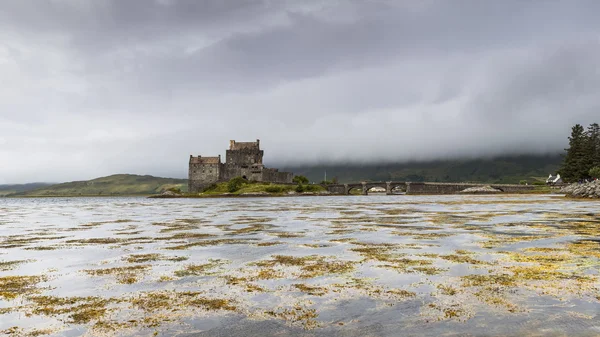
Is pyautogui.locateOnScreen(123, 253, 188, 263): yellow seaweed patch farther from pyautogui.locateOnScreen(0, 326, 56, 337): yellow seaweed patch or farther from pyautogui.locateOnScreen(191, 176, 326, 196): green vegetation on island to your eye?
pyautogui.locateOnScreen(191, 176, 326, 196): green vegetation on island

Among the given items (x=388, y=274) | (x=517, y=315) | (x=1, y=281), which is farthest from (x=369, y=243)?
(x=1, y=281)

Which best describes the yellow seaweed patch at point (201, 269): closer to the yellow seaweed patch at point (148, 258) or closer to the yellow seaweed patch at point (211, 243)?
the yellow seaweed patch at point (148, 258)

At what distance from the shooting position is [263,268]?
16125mm

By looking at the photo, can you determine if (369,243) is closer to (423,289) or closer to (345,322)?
(423,289)

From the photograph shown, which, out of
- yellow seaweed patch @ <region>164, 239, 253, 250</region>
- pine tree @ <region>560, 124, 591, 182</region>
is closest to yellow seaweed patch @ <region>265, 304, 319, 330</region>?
yellow seaweed patch @ <region>164, 239, 253, 250</region>

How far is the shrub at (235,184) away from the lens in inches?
7215

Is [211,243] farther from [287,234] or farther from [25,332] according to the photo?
[25,332]

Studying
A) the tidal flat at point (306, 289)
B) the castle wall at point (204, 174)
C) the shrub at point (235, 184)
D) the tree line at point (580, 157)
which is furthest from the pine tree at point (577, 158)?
the tidal flat at point (306, 289)

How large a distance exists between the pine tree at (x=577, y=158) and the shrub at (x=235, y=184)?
5560 inches

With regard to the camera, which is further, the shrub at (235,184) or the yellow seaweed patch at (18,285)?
the shrub at (235,184)

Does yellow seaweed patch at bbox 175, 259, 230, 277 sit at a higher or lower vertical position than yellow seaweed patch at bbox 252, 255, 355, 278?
higher

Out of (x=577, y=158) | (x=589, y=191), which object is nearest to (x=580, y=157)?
(x=577, y=158)

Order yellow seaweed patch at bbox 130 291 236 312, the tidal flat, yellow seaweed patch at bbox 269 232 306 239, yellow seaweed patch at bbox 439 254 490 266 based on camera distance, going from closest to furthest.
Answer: the tidal flat
yellow seaweed patch at bbox 130 291 236 312
yellow seaweed patch at bbox 439 254 490 266
yellow seaweed patch at bbox 269 232 306 239

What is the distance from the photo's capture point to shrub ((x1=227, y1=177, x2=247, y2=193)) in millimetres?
183250
